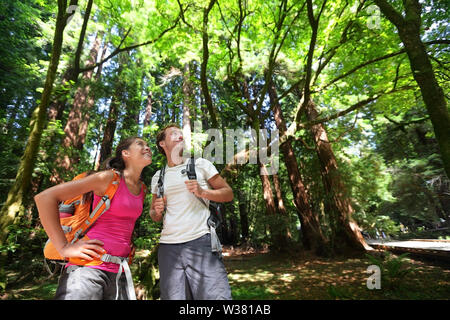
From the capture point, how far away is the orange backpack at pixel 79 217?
1.59m

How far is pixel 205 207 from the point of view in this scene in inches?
87.9

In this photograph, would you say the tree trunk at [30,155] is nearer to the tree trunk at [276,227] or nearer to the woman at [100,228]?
the woman at [100,228]

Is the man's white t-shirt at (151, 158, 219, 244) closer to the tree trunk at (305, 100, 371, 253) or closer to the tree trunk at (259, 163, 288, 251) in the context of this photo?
the tree trunk at (305, 100, 371, 253)

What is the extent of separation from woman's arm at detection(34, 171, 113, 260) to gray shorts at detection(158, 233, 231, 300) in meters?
0.65

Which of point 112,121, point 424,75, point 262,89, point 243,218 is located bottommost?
point 243,218

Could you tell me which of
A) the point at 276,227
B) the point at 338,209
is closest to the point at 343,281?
the point at 338,209

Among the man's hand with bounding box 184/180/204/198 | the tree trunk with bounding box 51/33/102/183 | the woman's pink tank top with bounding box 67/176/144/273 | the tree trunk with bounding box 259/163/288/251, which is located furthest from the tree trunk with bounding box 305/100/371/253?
the tree trunk with bounding box 51/33/102/183

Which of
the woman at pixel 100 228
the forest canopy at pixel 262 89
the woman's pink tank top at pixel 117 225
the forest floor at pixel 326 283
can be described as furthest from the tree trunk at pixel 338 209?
the woman's pink tank top at pixel 117 225

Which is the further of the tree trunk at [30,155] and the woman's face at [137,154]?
the tree trunk at [30,155]

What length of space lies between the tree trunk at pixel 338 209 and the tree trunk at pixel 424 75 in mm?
4892

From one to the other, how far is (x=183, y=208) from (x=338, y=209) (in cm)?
884

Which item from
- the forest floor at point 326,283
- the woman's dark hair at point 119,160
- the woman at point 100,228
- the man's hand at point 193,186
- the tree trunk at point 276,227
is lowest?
the forest floor at point 326,283

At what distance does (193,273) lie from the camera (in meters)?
1.98

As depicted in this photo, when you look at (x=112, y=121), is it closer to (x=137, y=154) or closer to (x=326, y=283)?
(x=137, y=154)
